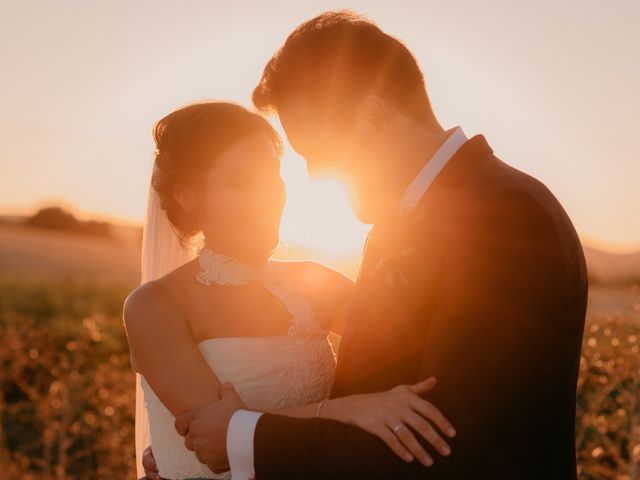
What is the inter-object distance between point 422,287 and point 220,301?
111cm

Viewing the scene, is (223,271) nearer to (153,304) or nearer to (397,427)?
(153,304)

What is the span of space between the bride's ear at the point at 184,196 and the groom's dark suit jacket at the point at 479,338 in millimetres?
1209

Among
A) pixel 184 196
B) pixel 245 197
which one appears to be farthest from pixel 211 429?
pixel 184 196

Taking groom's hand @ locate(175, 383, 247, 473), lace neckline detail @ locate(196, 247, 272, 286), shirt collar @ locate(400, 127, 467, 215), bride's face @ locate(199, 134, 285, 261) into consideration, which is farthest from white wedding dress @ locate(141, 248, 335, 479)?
shirt collar @ locate(400, 127, 467, 215)

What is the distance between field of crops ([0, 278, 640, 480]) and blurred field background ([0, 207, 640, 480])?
2cm

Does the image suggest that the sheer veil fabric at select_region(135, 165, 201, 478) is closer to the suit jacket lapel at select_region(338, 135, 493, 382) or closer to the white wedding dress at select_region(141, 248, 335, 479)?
the white wedding dress at select_region(141, 248, 335, 479)

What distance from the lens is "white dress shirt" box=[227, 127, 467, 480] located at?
265cm

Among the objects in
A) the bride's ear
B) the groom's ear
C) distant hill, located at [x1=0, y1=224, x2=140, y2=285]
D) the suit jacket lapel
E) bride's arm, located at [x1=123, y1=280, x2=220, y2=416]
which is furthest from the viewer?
distant hill, located at [x1=0, y1=224, x2=140, y2=285]

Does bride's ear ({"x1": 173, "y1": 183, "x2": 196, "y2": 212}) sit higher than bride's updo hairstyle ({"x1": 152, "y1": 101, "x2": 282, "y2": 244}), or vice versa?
bride's updo hairstyle ({"x1": 152, "y1": 101, "x2": 282, "y2": 244})

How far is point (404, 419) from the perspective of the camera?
2436 millimetres

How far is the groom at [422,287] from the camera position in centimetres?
237

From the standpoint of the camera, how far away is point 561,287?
242 centimetres

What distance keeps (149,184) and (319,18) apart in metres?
1.24

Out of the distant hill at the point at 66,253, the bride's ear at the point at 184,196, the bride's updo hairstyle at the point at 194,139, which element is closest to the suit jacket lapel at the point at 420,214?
the bride's updo hairstyle at the point at 194,139
